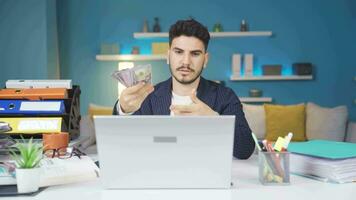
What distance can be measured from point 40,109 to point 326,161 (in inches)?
43.1

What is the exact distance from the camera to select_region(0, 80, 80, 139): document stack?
168 cm

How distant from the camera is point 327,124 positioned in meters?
4.56

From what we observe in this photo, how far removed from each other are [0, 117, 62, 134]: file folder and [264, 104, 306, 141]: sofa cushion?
3.19m

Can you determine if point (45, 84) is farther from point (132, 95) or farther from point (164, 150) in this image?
point (164, 150)

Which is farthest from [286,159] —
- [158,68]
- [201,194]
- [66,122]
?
[158,68]

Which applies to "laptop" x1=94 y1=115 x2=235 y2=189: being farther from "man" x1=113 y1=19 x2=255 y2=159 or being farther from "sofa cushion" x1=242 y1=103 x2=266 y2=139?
"sofa cushion" x1=242 y1=103 x2=266 y2=139

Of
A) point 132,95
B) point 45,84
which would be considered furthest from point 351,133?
point 45,84

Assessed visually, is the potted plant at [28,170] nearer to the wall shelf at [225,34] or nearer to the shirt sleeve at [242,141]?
the shirt sleeve at [242,141]

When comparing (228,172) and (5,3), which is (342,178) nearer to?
(228,172)

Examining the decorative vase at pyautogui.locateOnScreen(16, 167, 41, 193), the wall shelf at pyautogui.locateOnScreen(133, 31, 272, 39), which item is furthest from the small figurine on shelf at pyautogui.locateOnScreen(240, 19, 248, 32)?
the decorative vase at pyautogui.locateOnScreen(16, 167, 41, 193)

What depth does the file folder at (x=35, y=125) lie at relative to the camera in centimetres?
167

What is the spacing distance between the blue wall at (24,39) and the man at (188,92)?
2.91 metres

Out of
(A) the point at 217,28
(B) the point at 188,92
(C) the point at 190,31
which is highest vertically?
(A) the point at 217,28

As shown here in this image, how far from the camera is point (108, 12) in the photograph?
205 inches
